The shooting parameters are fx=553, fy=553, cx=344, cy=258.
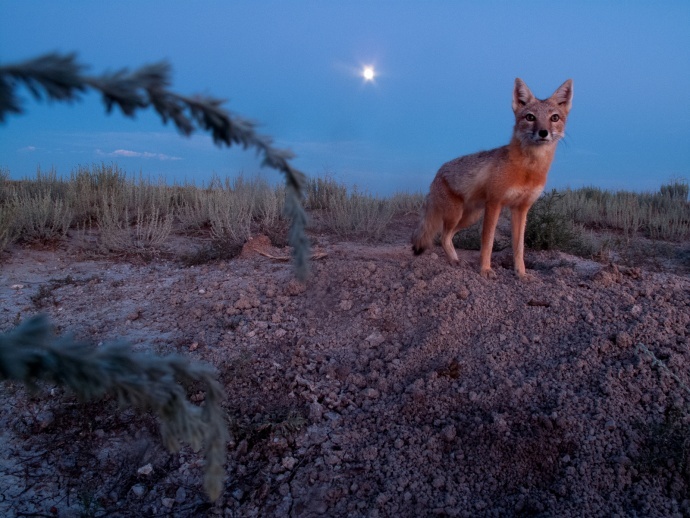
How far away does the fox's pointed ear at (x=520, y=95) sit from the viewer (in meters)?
6.00

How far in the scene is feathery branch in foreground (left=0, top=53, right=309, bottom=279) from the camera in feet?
3.43

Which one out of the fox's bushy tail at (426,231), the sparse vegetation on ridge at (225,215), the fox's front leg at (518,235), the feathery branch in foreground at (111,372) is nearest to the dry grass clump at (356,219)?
the sparse vegetation on ridge at (225,215)

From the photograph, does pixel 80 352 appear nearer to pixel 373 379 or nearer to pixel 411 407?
pixel 411 407

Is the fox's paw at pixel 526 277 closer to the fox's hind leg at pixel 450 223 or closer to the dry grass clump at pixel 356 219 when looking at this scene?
the fox's hind leg at pixel 450 223

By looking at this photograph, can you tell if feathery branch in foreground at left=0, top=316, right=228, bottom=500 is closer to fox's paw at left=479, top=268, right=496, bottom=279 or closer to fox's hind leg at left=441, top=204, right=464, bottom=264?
fox's paw at left=479, top=268, right=496, bottom=279

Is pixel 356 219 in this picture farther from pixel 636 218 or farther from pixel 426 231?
pixel 636 218

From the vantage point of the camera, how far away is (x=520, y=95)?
608 centimetres

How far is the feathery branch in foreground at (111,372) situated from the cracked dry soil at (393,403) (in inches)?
77.1

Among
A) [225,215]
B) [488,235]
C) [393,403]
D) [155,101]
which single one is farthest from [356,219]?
[155,101]

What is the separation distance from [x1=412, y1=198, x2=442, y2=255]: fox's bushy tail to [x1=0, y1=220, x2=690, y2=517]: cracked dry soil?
1041 mm

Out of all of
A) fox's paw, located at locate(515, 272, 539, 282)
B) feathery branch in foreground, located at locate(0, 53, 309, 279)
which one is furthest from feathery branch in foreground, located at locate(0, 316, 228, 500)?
fox's paw, located at locate(515, 272, 539, 282)

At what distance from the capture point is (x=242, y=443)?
3426 millimetres

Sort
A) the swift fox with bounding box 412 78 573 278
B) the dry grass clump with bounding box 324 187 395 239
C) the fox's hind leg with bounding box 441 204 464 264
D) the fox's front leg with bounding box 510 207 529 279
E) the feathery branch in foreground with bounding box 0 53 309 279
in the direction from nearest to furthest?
the feathery branch in foreground with bounding box 0 53 309 279 < the swift fox with bounding box 412 78 573 278 < the fox's front leg with bounding box 510 207 529 279 < the fox's hind leg with bounding box 441 204 464 264 < the dry grass clump with bounding box 324 187 395 239

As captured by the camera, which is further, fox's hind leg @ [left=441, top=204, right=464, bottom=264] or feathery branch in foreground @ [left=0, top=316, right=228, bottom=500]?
fox's hind leg @ [left=441, top=204, right=464, bottom=264]
